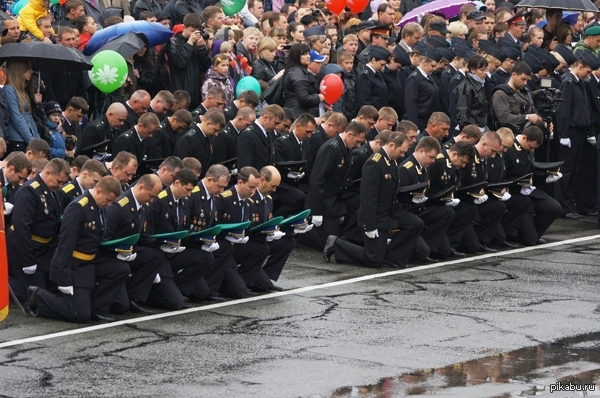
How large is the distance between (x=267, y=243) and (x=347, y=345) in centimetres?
265

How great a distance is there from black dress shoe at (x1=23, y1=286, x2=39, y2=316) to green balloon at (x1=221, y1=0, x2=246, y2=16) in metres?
7.51

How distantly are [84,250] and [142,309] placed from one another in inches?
39.7

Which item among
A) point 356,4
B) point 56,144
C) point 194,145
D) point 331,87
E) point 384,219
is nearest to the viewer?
point 384,219

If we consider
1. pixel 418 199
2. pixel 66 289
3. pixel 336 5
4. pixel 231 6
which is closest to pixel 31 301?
pixel 66 289

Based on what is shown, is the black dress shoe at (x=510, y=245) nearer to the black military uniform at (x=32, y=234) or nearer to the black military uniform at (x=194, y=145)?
the black military uniform at (x=194, y=145)

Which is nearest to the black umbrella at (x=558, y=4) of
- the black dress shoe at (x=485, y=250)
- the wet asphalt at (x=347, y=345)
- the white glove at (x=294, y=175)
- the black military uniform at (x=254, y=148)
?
the black dress shoe at (x=485, y=250)

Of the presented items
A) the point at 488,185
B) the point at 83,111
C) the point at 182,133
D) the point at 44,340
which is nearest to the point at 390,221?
the point at 488,185

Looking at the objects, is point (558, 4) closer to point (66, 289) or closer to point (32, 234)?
point (32, 234)

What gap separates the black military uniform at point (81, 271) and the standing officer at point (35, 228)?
0.42 meters

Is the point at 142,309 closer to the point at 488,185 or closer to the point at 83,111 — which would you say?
the point at 83,111

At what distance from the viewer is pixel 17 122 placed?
1502cm

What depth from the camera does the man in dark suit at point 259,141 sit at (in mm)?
15844

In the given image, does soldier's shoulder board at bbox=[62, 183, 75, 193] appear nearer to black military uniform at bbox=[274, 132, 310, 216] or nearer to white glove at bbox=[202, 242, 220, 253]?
white glove at bbox=[202, 242, 220, 253]

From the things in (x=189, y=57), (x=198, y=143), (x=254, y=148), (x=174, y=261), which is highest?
(x=189, y=57)
